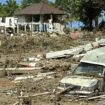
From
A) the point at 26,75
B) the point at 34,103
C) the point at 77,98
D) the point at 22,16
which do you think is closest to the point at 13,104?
the point at 34,103

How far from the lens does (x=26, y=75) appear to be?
2619cm

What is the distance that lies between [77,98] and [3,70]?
931 centimetres

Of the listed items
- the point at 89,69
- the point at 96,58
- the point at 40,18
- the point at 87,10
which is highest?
the point at 87,10

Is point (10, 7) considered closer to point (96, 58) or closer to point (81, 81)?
point (96, 58)

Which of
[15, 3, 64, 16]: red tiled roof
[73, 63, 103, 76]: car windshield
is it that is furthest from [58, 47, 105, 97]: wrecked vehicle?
[15, 3, 64, 16]: red tiled roof

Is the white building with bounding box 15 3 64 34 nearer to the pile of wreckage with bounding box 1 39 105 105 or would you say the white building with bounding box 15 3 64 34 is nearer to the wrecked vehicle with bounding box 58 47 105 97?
the pile of wreckage with bounding box 1 39 105 105

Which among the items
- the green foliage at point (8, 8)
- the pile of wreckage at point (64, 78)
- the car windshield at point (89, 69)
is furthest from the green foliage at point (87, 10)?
the car windshield at point (89, 69)

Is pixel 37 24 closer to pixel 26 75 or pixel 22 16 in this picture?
pixel 22 16

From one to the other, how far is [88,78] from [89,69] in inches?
27.2

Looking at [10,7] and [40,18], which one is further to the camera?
[10,7]

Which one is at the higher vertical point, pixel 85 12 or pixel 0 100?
pixel 85 12

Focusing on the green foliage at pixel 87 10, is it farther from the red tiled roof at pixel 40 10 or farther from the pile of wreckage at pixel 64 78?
the pile of wreckage at pixel 64 78

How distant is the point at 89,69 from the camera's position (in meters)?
19.5

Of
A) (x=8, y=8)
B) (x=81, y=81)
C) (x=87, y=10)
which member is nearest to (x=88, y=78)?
(x=81, y=81)
